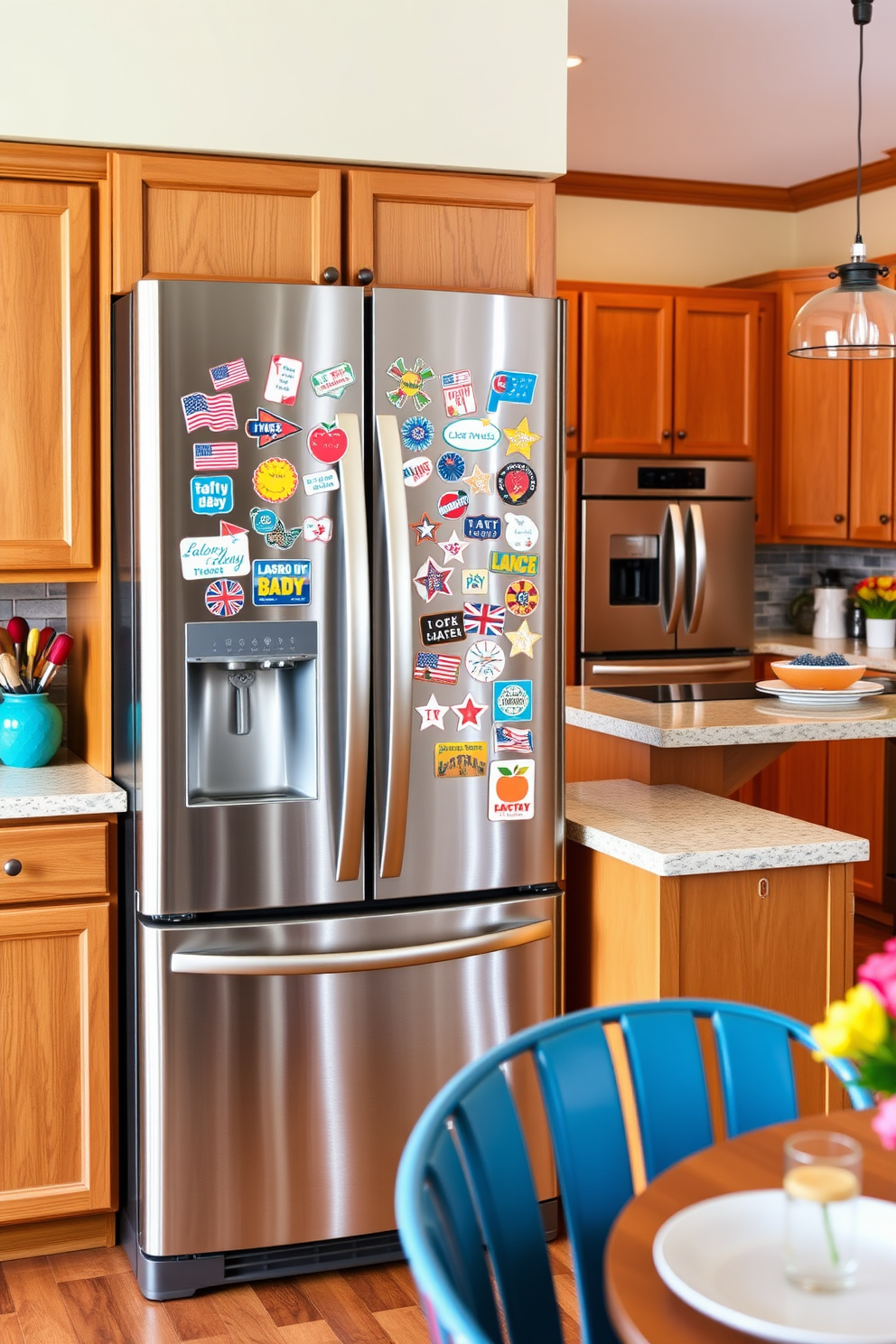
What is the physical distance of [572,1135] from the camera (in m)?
1.43

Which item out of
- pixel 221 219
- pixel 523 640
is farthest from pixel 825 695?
pixel 221 219

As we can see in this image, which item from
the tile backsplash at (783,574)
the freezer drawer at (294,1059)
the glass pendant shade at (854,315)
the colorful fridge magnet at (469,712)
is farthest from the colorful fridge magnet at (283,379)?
the tile backsplash at (783,574)

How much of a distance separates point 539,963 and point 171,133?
1744 mm

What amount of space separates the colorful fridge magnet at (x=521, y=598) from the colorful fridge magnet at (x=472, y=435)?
0.87 ft

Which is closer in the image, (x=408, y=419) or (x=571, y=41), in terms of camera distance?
(x=408, y=419)

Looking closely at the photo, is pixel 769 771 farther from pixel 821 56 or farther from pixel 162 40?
pixel 162 40

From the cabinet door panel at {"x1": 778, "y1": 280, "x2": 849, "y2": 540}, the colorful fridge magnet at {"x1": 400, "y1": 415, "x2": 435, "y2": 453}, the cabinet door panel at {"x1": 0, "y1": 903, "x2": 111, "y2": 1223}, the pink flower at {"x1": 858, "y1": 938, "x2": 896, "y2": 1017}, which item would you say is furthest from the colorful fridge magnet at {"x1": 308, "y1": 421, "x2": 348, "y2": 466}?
the cabinet door panel at {"x1": 778, "y1": 280, "x2": 849, "y2": 540}

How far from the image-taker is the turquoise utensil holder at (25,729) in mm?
2928

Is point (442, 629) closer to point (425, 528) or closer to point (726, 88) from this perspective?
point (425, 528)

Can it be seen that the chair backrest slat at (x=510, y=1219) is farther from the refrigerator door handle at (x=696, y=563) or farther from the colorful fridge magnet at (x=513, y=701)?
the refrigerator door handle at (x=696, y=563)

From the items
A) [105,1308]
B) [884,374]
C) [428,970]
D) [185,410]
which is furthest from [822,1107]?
[884,374]

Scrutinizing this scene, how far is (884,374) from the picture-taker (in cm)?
526

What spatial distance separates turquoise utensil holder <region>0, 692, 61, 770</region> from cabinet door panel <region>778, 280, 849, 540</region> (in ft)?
11.7

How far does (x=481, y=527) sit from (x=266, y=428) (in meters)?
0.45
